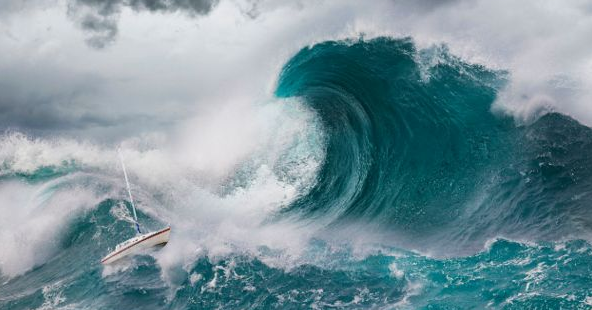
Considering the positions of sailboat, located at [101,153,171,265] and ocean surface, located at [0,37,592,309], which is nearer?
ocean surface, located at [0,37,592,309]

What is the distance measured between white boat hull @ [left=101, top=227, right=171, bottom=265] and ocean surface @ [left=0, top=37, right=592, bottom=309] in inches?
14.3

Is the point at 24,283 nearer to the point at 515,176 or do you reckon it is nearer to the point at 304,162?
the point at 304,162

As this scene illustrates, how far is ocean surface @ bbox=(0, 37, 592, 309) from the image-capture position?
10703mm

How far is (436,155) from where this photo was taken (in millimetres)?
15984

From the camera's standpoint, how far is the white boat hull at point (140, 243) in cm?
1538

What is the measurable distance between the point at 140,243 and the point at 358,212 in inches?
341

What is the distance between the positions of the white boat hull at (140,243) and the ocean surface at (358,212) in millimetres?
363

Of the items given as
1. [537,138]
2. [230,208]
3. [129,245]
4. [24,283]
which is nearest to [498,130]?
[537,138]

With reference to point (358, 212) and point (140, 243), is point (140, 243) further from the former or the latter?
point (358, 212)

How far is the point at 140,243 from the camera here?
15648 mm

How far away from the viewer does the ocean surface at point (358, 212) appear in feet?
35.1

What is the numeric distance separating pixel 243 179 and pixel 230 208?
6.21ft

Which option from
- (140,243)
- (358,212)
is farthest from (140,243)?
(358,212)

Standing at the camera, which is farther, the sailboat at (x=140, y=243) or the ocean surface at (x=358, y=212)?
the sailboat at (x=140, y=243)
